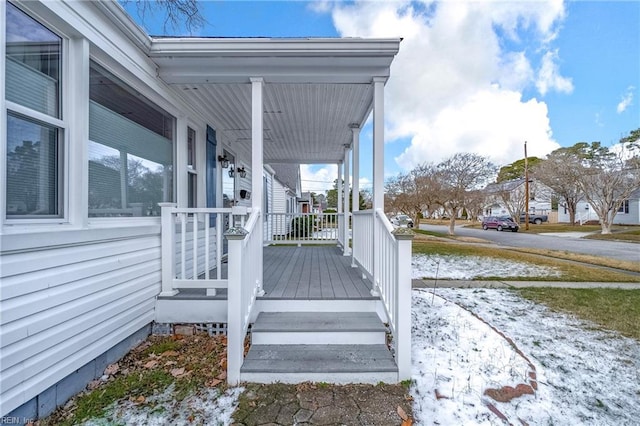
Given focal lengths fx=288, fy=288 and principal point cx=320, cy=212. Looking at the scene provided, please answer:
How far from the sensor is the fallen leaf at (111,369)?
2.40m

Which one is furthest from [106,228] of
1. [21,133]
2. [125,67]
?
[125,67]

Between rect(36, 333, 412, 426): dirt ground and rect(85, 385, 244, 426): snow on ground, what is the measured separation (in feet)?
0.04

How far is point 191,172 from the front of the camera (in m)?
4.23

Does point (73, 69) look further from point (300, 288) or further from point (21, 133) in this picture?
point (300, 288)

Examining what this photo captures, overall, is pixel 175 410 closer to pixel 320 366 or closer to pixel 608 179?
pixel 320 366

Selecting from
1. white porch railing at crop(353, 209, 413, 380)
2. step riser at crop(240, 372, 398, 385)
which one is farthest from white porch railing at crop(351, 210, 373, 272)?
step riser at crop(240, 372, 398, 385)

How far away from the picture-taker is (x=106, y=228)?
7.93ft

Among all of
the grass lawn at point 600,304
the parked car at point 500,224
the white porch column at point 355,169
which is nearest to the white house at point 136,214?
the white porch column at point 355,169

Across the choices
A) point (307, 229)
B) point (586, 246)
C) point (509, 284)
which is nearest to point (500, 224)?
point (586, 246)

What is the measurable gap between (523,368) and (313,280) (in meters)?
2.27

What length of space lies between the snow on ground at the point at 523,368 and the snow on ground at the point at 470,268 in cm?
218

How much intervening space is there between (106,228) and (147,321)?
Result: 1131 mm

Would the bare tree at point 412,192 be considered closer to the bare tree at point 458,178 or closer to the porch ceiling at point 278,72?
the bare tree at point 458,178

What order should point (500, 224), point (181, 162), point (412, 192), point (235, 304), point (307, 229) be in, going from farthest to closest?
point (500, 224) < point (412, 192) < point (307, 229) < point (181, 162) < point (235, 304)
